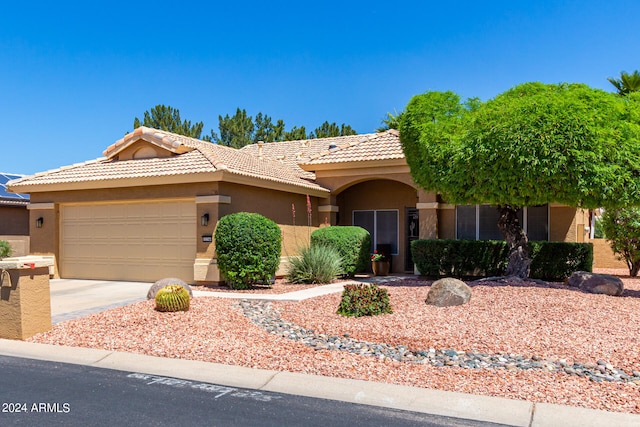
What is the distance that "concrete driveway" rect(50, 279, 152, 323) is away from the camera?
11273mm

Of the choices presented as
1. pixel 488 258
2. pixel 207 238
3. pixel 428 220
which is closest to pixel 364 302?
pixel 207 238

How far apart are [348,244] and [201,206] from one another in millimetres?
4436

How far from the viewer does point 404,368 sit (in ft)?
23.4

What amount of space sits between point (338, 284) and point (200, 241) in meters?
3.85

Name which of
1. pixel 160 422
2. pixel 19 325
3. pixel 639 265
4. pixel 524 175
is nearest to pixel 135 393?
pixel 160 422

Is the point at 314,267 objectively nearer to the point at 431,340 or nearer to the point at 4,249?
the point at 431,340

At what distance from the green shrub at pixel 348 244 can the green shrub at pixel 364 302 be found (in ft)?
20.7

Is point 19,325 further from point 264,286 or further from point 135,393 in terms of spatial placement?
point 264,286

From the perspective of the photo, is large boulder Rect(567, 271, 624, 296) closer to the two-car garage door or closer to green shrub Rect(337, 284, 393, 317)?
green shrub Rect(337, 284, 393, 317)

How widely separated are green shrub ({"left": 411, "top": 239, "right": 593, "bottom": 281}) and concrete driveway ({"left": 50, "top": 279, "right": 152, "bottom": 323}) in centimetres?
788

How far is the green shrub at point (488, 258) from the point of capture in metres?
15.5

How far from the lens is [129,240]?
54.6ft

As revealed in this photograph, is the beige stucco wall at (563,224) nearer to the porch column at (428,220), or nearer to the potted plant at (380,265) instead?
the porch column at (428,220)

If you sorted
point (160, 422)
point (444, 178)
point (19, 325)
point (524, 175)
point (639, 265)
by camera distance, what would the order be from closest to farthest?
point (160, 422) < point (19, 325) < point (524, 175) < point (444, 178) < point (639, 265)
